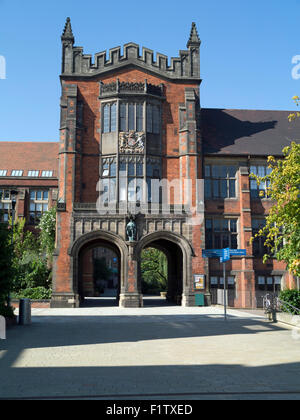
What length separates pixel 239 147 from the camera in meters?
33.2

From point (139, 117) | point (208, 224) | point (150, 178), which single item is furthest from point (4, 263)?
point (208, 224)

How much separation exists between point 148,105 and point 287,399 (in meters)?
27.2

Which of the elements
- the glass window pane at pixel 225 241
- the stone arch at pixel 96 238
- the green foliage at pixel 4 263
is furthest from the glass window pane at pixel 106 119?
the green foliage at pixel 4 263

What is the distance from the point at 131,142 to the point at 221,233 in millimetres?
9688

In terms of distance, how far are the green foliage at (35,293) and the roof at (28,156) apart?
68.4ft

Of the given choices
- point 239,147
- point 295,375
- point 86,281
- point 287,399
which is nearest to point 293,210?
point 295,375

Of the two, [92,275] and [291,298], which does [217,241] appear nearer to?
[291,298]

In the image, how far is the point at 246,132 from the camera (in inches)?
1399

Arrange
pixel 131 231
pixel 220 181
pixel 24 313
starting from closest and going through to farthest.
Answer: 1. pixel 24 313
2. pixel 131 231
3. pixel 220 181

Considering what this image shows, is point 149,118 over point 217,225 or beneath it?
over

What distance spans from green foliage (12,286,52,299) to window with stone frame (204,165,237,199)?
45.5ft

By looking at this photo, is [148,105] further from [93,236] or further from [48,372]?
[48,372]

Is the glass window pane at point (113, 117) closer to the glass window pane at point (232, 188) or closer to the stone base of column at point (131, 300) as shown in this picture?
the glass window pane at point (232, 188)

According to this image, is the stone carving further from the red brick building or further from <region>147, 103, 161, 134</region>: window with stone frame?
<region>147, 103, 161, 134</region>: window with stone frame
